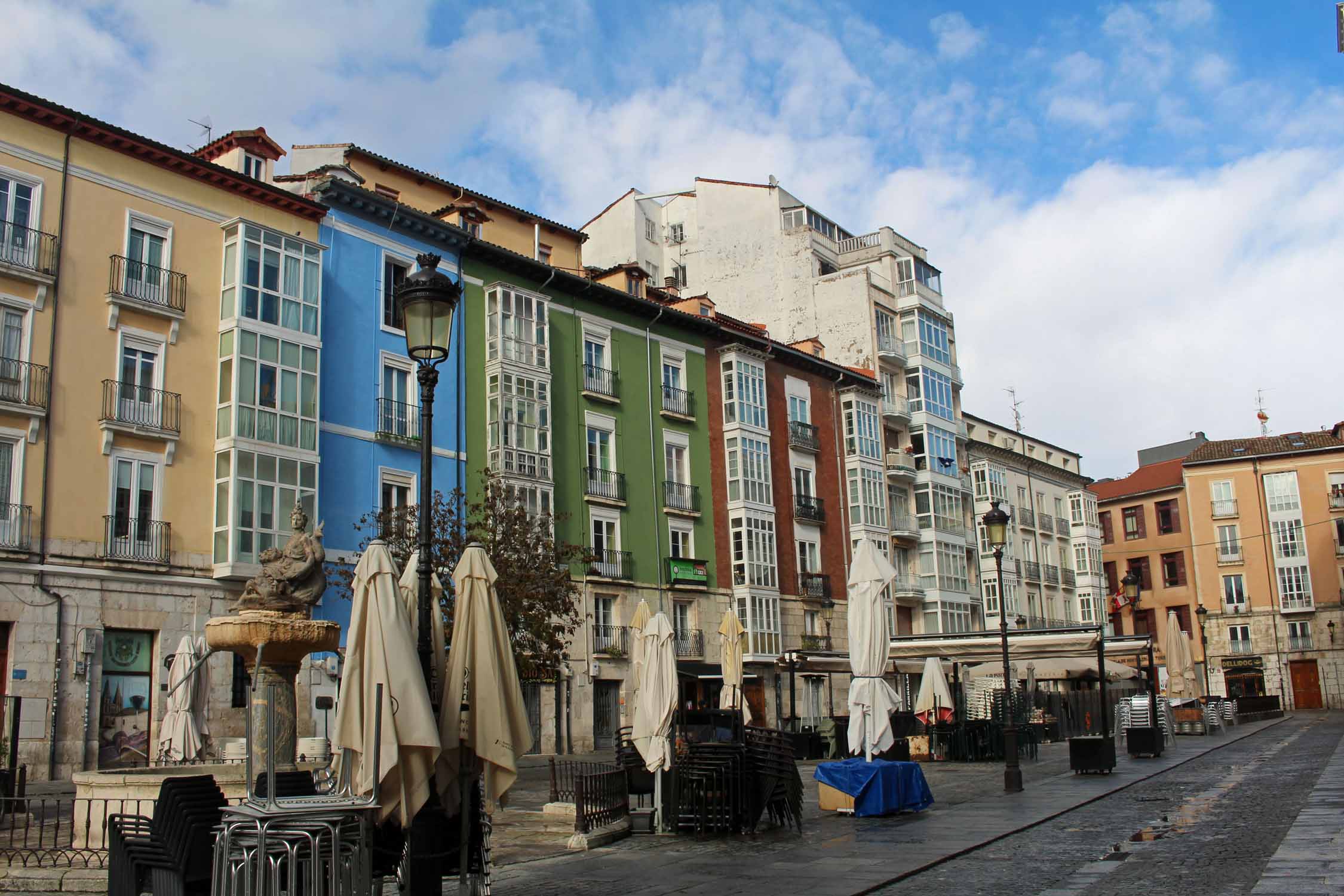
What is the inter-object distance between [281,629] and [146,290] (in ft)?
55.4

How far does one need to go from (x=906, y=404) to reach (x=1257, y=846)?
139 feet

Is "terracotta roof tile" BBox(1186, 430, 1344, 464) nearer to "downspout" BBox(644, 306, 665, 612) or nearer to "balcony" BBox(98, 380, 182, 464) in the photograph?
"downspout" BBox(644, 306, 665, 612)

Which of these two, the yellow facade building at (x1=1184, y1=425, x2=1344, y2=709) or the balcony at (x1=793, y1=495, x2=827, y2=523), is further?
the yellow facade building at (x1=1184, y1=425, x2=1344, y2=709)

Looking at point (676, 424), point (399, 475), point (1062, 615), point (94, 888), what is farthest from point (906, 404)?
point (94, 888)

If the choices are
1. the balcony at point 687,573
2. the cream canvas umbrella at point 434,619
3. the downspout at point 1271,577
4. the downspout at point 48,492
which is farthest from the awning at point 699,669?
the downspout at point 1271,577

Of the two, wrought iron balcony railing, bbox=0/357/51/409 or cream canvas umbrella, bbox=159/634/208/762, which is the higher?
wrought iron balcony railing, bbox=0/357/51/409

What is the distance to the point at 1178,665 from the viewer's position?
3706 centimetres

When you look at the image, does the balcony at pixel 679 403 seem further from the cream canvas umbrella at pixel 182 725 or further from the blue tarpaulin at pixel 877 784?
the blue tarpaulin at pixel 877 784

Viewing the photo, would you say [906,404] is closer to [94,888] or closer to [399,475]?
[399,475]

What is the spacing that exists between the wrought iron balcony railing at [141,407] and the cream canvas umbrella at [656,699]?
50.1ft

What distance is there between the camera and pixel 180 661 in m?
19.8

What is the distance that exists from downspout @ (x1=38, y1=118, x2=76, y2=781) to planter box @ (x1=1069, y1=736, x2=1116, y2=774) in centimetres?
1942

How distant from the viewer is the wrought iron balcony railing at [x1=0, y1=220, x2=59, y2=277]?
24.4 metres

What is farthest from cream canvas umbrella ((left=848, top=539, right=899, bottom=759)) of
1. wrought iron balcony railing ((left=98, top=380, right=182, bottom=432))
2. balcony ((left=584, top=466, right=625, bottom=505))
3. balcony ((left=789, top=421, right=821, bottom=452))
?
balcony ((left=789, top=421, right=821, bottom=452))
